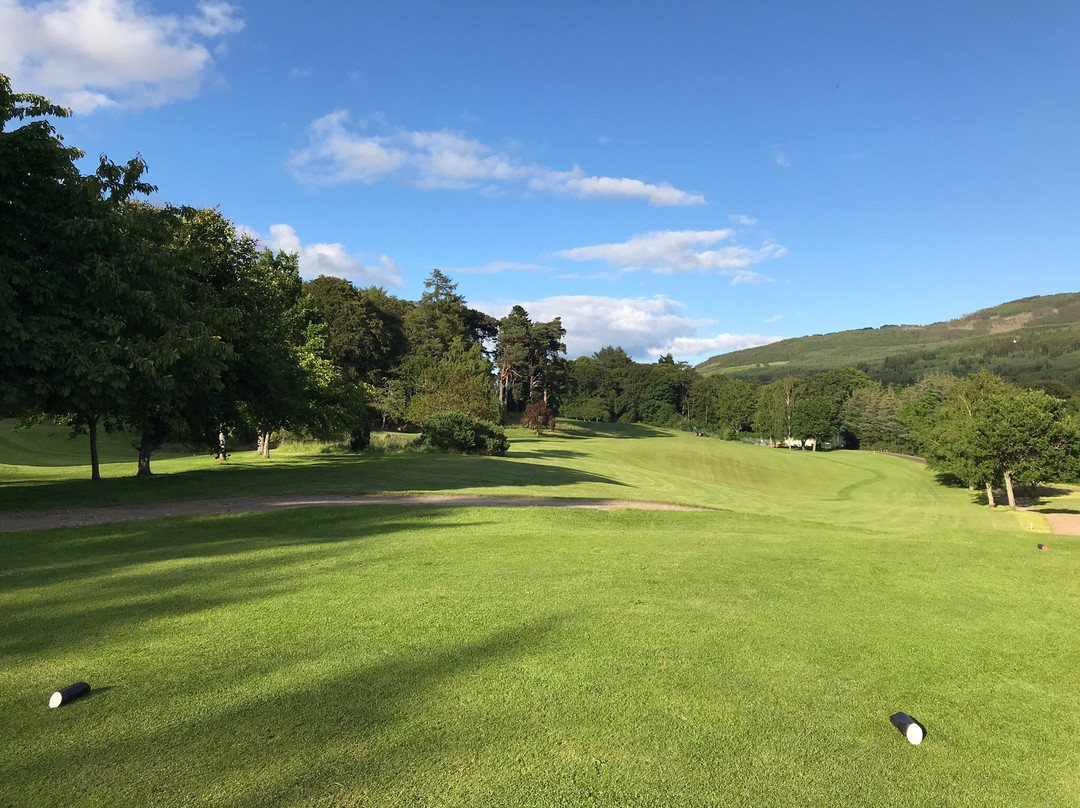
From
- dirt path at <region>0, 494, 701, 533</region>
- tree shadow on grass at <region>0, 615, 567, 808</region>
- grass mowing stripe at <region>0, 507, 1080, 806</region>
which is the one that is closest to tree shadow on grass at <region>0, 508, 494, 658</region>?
grass mowing stripe at <region>0, 507, 1080, 806</region>

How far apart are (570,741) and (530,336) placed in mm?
78950

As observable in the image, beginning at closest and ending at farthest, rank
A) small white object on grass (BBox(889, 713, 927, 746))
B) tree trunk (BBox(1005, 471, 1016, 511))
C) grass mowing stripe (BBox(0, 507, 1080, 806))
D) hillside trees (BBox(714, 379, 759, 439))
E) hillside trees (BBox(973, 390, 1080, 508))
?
grass mowing stripe (BBox(0, 507, 1080, 806)) < small white object on grass (BBox(889, 713, 927, 746)) < hillside trees (BBox(973, 390, 1080, 508)) < tree trunk (BBox(1005, 471, 1016, 511)) < hillside trees (BBox(714, 379, 759, 439))

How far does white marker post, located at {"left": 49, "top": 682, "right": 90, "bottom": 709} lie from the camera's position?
4.08m

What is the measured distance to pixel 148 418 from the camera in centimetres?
2017

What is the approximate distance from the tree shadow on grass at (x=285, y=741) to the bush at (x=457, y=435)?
33.3 metres

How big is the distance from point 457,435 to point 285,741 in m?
34.6

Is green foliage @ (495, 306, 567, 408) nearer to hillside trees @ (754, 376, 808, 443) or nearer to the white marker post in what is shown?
hillside trees @ (754, 376, 808, 443)

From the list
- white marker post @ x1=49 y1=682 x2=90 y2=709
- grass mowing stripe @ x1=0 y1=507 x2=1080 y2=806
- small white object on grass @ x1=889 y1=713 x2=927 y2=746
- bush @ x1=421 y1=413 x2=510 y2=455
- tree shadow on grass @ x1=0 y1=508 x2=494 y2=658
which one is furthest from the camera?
bush @ x1=421 y1=413 x2=510 y2=455

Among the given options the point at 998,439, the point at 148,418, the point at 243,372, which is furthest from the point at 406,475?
the point at 998,439

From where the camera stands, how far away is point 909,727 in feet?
12.7

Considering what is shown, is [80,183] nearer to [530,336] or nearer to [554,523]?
[554,523]

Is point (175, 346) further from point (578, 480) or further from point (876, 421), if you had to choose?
point (876, 421)

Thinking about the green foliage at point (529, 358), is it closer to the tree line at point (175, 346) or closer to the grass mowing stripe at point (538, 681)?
the tree line at point (175, 346)

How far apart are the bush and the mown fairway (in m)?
27.7
